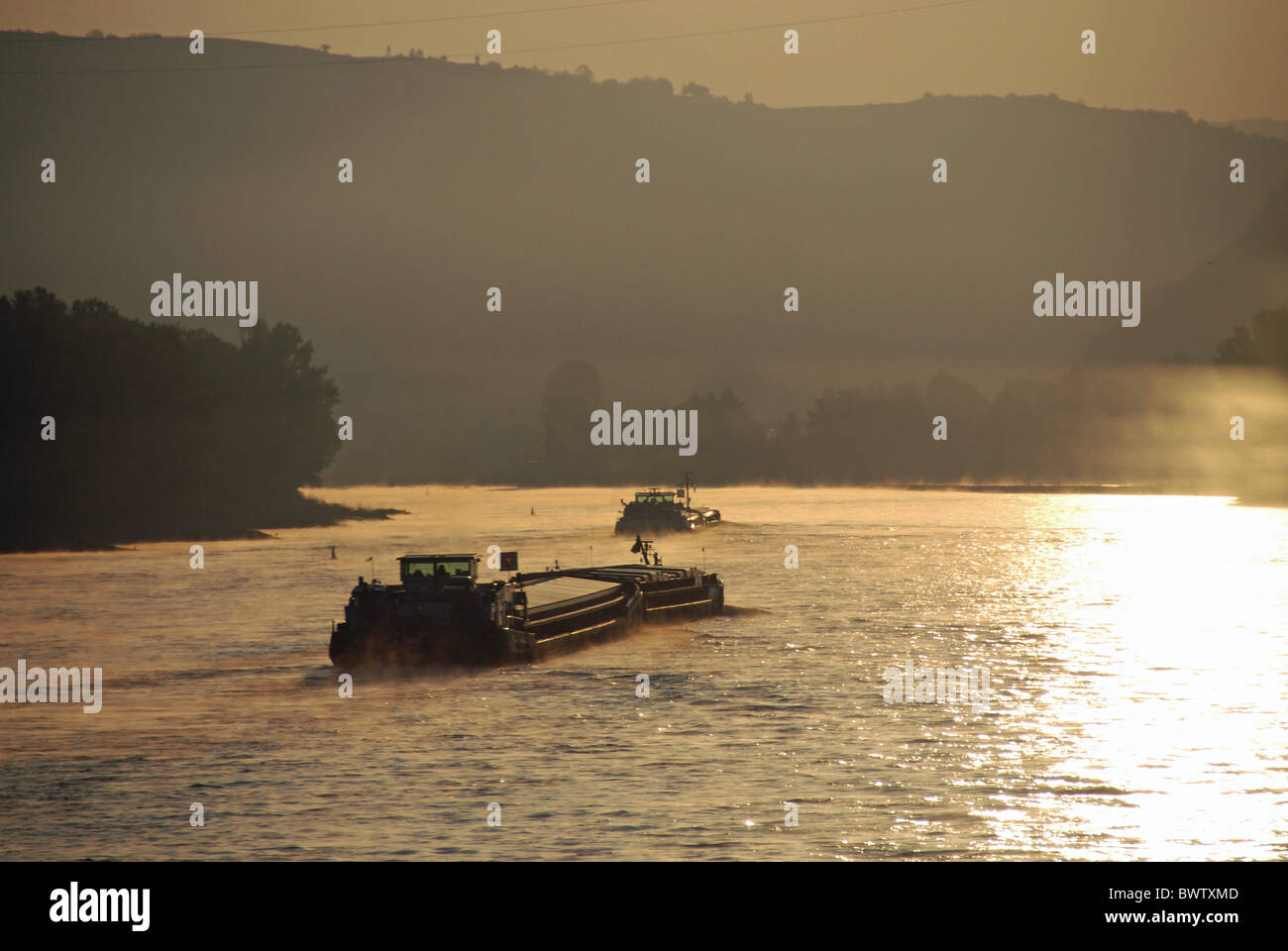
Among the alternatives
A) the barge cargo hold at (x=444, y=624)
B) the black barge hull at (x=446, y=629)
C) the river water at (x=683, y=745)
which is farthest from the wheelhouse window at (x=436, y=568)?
the river water at (x=683, y=745)

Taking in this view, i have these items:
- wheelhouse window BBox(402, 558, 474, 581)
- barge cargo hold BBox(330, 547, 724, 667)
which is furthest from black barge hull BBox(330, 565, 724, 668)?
wheelhouse window BBox(402, 558, 474, 581)

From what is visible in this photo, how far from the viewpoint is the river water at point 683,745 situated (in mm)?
30953

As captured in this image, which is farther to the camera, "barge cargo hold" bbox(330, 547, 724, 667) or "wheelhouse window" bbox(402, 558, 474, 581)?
"wheelhouse window" bbox(402, 558, 474, 581)

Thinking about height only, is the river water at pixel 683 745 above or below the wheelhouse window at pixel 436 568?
below

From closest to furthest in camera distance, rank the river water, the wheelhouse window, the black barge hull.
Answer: the river water < the black barge hull < the wheelhouse window

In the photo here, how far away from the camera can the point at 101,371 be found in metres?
180

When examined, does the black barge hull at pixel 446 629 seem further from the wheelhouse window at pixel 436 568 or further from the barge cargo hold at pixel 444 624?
the wheelhouse window at pixel 436 568

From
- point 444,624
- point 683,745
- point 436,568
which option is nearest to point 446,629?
point 444,624

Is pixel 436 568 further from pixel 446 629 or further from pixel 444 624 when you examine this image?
pixel 446 629

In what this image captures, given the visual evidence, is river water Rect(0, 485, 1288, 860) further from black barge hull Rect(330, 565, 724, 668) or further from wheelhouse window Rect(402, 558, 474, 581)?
wheelhouse window Rect(402, 558, 474, 581)

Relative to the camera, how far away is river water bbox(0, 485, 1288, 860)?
102ft

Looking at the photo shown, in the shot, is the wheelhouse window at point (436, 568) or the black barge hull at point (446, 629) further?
the wheelhouse window at point (436, 568)
